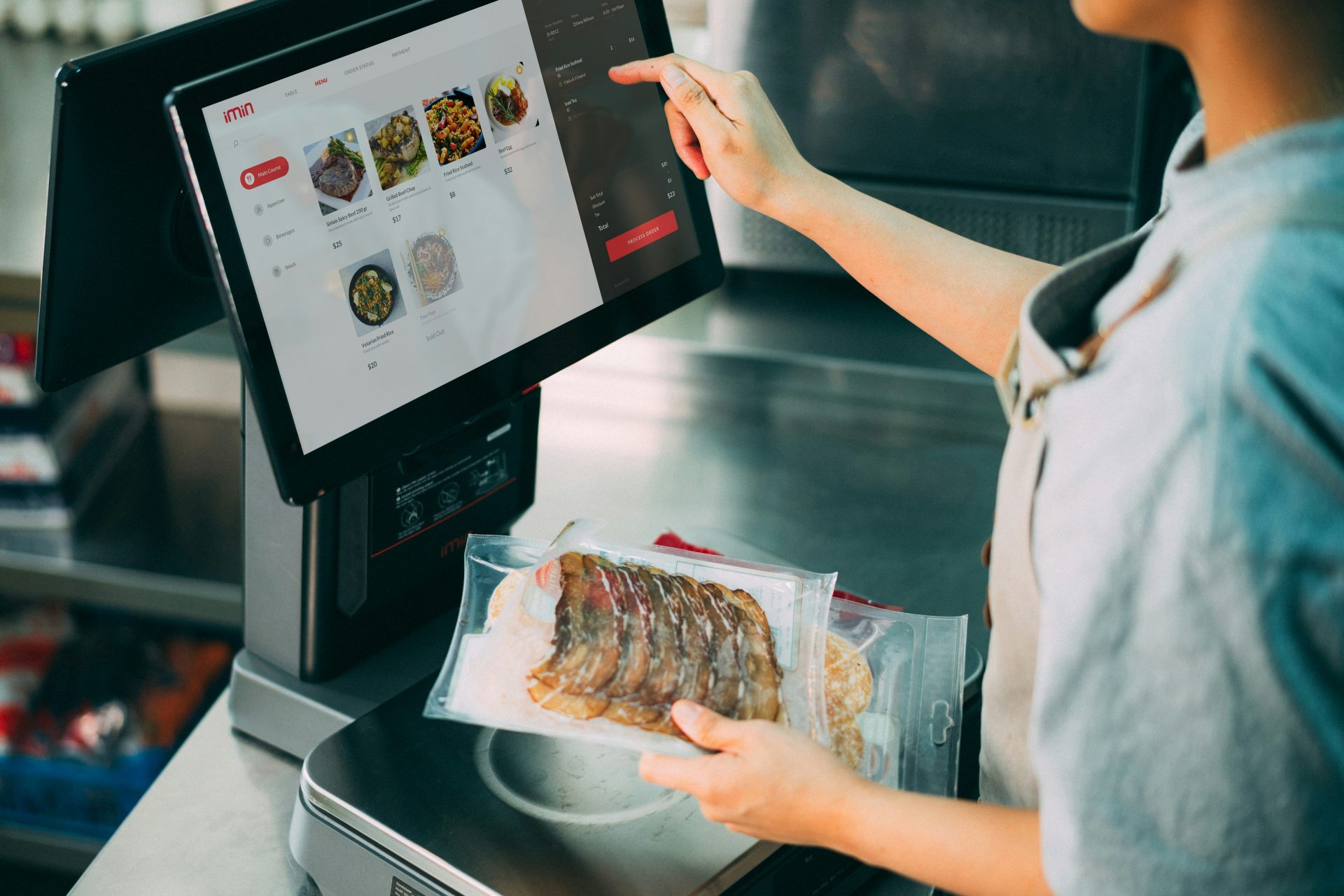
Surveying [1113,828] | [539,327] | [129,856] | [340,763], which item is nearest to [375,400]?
[539,327]

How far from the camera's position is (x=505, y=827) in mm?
785

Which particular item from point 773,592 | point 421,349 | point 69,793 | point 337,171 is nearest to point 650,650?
point 773,592

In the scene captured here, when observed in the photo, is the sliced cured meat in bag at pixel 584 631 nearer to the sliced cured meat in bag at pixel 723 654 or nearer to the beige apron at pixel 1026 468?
the sliced cured meat in bag at pixel 723 654

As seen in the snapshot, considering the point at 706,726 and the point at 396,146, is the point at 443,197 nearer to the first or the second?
the point at 396,146

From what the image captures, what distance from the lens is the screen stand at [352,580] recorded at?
2.95 ft

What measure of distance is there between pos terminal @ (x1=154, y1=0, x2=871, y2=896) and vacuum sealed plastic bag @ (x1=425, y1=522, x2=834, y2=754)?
11 centimetres

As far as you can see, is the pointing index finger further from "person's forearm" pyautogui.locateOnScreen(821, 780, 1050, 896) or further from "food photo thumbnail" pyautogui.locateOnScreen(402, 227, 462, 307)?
"person's forearm" pyautogui.locateOnScreen(821, 780, 1050, 896)

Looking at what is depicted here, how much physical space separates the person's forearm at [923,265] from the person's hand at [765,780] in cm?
40

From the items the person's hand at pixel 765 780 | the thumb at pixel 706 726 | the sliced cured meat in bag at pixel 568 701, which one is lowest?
the person's hand at pixel 765 780

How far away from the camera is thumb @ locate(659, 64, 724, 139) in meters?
0.91

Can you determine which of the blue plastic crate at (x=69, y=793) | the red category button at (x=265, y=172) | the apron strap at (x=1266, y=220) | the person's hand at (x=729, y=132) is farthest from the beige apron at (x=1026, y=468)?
the blue plastic crate at (x=69, y=793)

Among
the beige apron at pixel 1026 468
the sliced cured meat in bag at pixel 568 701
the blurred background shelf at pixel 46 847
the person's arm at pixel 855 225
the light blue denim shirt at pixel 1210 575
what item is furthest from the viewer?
the blurred background shelf at pixel 46 847

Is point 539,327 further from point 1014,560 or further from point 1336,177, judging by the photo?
point 1336,177

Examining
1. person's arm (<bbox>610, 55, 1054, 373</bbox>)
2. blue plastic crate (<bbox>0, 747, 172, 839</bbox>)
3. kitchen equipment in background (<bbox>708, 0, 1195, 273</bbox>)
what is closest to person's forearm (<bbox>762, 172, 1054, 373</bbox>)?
person's arm (<bbox>610, 55, 1054, 373</bbox>)
